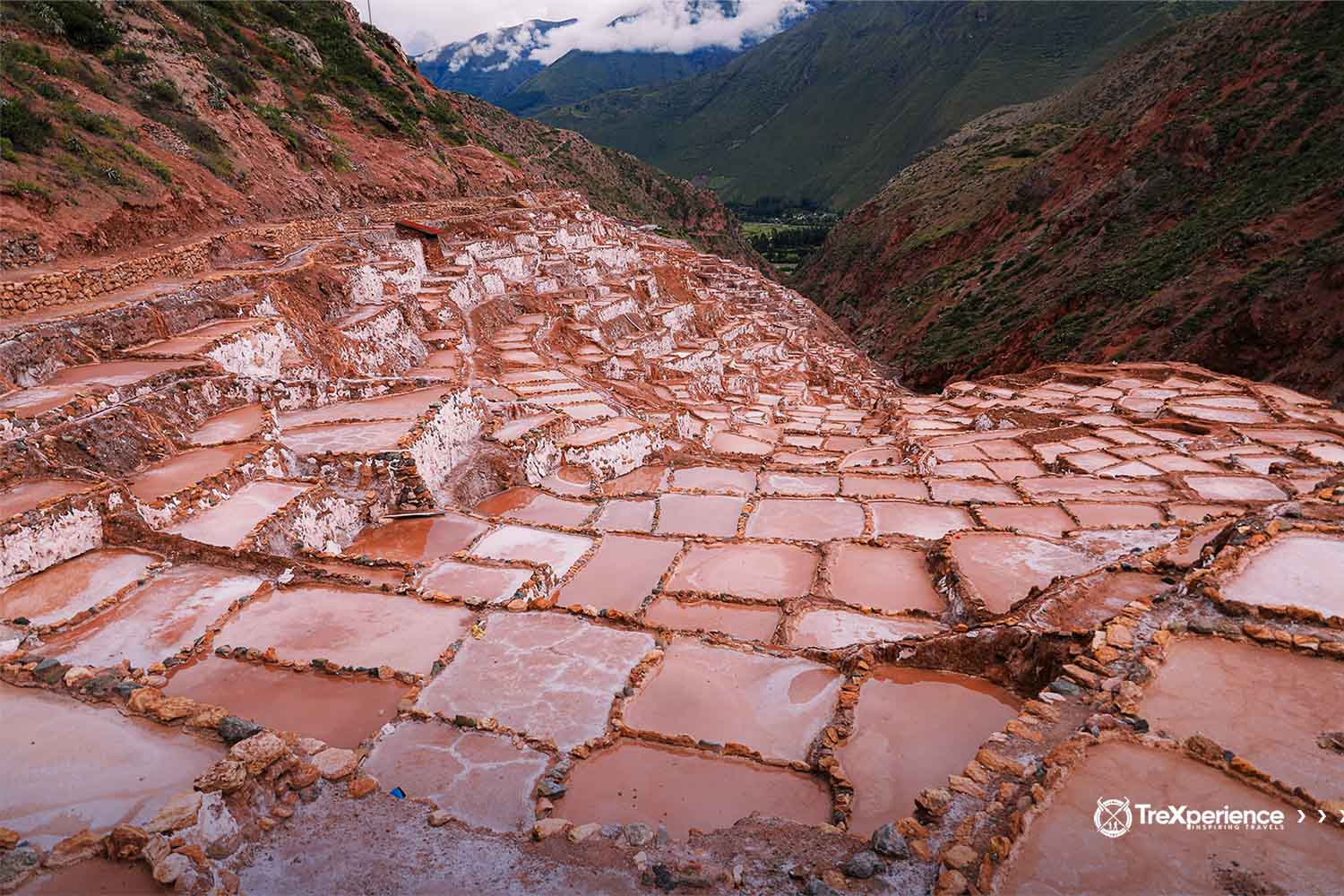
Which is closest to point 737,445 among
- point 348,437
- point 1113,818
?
point 348,437

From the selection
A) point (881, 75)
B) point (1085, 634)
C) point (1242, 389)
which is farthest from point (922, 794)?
point (881, 75)

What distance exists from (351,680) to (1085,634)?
19.6ft

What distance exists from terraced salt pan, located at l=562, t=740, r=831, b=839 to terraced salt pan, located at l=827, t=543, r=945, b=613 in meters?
3.04

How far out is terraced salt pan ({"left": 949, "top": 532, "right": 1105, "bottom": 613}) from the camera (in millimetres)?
7566

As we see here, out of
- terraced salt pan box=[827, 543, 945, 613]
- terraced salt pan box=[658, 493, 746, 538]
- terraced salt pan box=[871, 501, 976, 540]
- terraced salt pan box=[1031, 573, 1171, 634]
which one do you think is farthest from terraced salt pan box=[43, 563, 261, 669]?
terraced salt pan box=[871, 501, 976, 540]

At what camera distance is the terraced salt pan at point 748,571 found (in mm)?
8211

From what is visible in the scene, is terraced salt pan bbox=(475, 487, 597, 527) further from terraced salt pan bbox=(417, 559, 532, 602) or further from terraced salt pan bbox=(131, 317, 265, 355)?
terraced salt pan bbox=(131, 317, 265, 355)

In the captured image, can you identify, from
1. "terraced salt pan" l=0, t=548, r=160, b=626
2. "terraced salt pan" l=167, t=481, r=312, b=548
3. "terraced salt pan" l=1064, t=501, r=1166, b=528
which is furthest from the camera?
"terraced salt pan" l=1064, t=501, r=1166, b=528

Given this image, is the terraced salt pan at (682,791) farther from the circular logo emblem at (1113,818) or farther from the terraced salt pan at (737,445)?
the terraced salt pan at (737,445)

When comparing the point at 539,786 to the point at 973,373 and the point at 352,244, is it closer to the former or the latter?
the point at 352,244

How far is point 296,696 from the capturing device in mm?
5715

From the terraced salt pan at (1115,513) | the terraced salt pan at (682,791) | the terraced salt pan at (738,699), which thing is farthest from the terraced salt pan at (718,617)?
the terraced salt pan at (1115,513)

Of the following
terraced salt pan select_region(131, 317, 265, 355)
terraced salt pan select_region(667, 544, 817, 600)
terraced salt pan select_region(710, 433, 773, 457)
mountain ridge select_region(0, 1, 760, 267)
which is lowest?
terraced salt pan select_region(710, 433, 773, 457)

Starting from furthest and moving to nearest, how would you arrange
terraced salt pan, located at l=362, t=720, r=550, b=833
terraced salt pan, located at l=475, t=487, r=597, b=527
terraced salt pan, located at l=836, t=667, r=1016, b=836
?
terraced salt pan, located at l=475, t=487, r=597, b=527
terraced salt pan, located at l=836, t=667, r=1016, b=836
terraced salt pan, located at l=362, t=720, r=550, b=833
